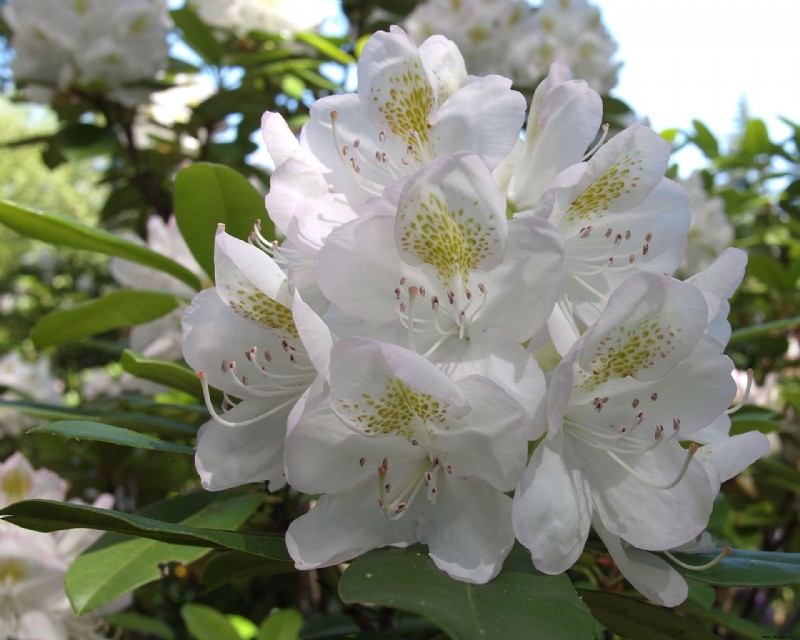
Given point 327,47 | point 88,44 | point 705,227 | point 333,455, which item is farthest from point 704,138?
point 333,455

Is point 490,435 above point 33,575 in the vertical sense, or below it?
above

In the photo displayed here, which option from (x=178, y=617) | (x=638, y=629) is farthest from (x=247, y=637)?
(x=638, y=629)

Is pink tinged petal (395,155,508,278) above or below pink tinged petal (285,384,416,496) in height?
above

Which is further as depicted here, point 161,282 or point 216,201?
point 161,282

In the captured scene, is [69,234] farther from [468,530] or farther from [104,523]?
[468,530]

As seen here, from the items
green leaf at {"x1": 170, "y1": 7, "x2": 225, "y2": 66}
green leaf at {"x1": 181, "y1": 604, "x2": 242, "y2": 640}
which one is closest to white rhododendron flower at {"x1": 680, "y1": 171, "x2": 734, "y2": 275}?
green leaf at {"x1": 170, "y1": 7, "x2": 225, "y2": 66}

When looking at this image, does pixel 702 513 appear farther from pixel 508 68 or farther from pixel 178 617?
pixel 178 617

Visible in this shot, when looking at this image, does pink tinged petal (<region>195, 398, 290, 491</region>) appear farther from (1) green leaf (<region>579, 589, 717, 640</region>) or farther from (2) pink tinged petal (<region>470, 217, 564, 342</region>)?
(1) green leaf (<region>579, 589, 717, 640</region>)
